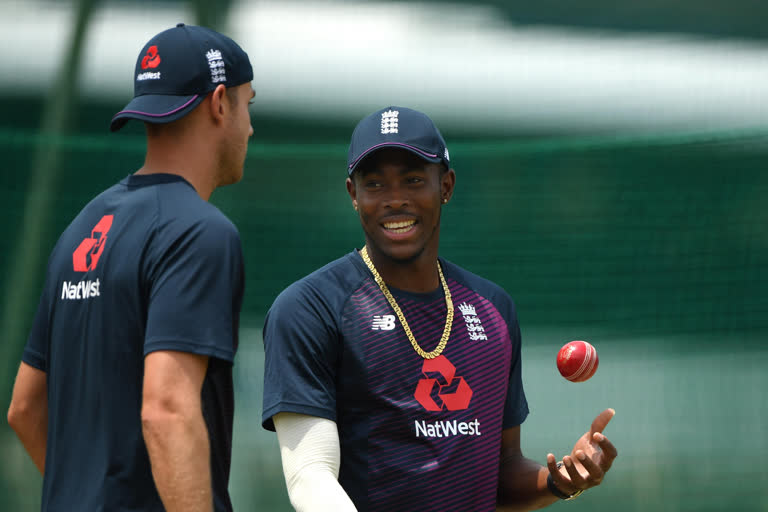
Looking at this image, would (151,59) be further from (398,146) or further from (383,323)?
(383,323)

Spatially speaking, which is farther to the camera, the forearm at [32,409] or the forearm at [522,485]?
the forearm at [522,485]

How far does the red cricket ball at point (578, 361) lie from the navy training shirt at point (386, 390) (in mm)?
265

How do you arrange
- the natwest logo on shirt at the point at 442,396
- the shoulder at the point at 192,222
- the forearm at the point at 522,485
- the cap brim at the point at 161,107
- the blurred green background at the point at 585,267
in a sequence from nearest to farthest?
the shoulder at the point at 192,222 → the cap brim at the point at 161,107 → the natwest logo on shirt at the point at 442,396 → the forearm at the point at 522,485 → the blurred green background at the point at 585,267

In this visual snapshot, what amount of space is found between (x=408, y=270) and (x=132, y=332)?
871 millimetres

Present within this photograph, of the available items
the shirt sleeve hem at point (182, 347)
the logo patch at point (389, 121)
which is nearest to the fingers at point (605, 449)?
the logo patch at point (389, 121)

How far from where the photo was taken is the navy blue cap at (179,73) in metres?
2.29

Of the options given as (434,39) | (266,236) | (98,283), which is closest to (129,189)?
(98,283)

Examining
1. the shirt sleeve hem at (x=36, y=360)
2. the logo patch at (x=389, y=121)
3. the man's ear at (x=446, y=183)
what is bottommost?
the shirt sleeve hem at (x=36, y=360)

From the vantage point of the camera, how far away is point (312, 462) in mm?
2402

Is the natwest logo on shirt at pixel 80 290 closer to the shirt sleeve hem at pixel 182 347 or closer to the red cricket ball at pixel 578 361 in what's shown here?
the shirt sleeve hem at pixel 182 347

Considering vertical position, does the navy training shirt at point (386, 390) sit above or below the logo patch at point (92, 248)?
below

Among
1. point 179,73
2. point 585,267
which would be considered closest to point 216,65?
point 179,73

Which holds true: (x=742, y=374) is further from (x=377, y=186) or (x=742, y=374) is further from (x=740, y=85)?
(x=740, y=85)

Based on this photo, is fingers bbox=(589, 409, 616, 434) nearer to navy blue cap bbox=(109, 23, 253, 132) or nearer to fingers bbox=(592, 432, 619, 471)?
fingers bbox=(592, 432, 619, 471)
